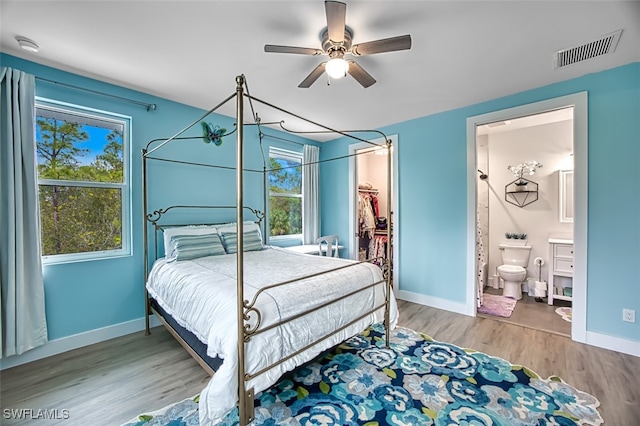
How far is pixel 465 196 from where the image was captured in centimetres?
345

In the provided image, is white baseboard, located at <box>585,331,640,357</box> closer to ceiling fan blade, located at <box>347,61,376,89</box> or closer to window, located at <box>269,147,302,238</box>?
ceiling fan blade, located at <box>347,61,376,89</box>

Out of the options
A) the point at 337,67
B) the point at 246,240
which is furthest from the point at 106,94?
the point at 337,67

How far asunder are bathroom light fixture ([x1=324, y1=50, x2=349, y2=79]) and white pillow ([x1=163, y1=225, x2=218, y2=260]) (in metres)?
2.22

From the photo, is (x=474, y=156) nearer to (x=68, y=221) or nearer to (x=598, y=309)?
(x=598, y=309)

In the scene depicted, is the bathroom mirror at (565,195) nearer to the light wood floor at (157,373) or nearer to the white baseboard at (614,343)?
the white baseboard at (614,343)

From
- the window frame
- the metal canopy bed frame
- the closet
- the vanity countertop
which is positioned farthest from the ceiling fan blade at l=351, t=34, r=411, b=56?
the vanity countertop

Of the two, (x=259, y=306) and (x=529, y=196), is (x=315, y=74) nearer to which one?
(x=259, y=306)

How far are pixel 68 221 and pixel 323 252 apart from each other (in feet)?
10.8

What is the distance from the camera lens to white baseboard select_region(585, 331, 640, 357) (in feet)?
8.02

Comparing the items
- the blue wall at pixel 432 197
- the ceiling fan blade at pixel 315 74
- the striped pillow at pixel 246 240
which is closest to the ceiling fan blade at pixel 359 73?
the ceiling fan blade at pixel 315 74

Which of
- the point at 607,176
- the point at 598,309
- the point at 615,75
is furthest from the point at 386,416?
the point at 615,75

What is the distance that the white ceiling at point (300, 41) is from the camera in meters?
1.77

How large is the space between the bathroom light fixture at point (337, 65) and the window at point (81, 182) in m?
2.45

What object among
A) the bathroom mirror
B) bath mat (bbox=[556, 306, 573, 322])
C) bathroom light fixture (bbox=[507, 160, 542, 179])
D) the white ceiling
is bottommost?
bath mat (bbox=[556, 306, 573, 322])
